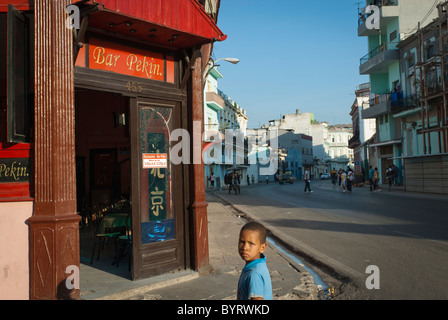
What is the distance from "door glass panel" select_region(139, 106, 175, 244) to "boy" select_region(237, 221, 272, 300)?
355 centimetres

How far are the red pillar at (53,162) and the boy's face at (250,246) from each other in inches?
115

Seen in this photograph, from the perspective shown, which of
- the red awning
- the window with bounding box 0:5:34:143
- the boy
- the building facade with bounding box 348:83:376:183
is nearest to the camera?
the boy

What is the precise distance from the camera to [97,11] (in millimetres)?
4930

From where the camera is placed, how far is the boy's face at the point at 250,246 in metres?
2.64

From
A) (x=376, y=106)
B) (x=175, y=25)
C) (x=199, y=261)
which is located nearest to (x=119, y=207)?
(x=199, y=261)

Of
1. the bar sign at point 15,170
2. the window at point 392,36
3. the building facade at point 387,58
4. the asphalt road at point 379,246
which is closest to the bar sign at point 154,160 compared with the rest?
the bar sign at point 15,170

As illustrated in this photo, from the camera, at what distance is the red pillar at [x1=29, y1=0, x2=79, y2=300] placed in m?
4.71

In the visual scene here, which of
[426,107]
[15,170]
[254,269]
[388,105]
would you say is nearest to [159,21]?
[15,170]

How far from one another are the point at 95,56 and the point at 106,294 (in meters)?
3.26

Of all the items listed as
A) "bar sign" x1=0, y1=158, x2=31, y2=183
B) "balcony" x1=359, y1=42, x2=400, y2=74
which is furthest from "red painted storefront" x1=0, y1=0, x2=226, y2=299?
"balcony" x1=359, y1=42, x2=400, y2=74

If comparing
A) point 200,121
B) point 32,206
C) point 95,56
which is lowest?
point 32,206

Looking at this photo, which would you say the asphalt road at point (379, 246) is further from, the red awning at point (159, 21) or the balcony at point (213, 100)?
the balcony at point (213, 100)

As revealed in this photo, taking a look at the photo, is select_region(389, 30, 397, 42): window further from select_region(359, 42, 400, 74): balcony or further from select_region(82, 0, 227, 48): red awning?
select_region(82, 0, 227, 48): red awning
